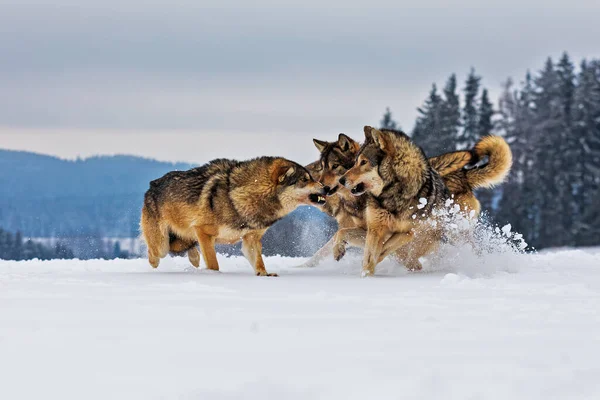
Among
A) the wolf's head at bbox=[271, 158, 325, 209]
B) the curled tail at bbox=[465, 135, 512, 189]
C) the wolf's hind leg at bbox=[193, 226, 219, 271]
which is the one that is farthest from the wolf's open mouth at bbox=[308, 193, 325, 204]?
the curled tail at bbox=[465, 135, 512, 189]

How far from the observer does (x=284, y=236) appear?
14.7m

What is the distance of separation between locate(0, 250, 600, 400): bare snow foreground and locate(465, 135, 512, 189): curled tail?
3347mm

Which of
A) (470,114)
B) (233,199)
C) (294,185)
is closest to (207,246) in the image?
(233,199)

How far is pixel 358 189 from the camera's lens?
9.90 meters

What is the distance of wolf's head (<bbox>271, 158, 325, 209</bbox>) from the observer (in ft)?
32.5

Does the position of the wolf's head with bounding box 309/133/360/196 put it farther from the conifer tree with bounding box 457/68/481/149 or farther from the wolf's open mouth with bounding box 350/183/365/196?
the conifer tree with bounding box 457/68/481/149

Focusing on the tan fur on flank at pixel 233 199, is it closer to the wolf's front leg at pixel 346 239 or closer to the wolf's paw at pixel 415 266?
the wolf's front leg at pixel 346 239

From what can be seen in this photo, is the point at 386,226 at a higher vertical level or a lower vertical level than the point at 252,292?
higher

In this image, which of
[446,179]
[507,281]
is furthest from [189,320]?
[446,179]

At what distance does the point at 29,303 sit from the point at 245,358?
259cm

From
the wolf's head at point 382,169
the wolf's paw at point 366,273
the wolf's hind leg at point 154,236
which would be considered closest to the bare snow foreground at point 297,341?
the wolf's paw at point 366,273

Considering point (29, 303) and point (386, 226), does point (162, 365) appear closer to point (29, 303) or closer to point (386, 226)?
point (29, 303)

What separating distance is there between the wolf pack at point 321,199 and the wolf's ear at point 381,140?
0.01 m

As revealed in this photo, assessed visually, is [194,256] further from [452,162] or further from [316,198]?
[452,162]
